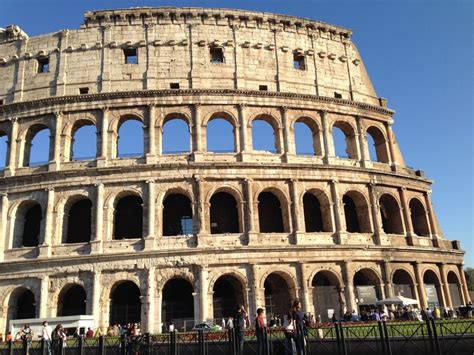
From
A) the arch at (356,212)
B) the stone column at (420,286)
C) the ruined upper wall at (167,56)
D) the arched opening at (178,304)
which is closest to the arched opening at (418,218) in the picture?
the stone column at (420,286)

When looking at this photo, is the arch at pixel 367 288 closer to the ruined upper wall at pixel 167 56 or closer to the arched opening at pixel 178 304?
the arched opening at pixel 178 304

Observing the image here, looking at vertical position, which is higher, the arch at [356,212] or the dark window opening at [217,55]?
the dark window opening at [217,55]

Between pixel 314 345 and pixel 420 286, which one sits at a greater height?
pixel 420 286

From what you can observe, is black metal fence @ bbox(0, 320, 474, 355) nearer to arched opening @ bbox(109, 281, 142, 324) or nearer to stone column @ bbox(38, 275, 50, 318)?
stone column @ bbox(38, 275, 50, 318)

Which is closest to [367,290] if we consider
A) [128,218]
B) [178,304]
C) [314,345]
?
[178,304]

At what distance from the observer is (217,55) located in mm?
25766

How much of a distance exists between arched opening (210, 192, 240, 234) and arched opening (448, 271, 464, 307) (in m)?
13.4

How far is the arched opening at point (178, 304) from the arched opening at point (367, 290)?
8.48 meters

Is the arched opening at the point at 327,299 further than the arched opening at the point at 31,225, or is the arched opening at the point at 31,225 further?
the arched opening at the point at 31,225

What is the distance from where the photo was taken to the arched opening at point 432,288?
2417 centimetres

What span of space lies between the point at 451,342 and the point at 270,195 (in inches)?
560

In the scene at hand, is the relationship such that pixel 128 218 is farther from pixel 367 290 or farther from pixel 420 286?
pixel 420 286

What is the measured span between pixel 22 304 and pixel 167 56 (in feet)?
50.2

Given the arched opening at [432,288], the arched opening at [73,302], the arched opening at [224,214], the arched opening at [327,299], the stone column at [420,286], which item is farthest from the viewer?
the arched opening at [432,288]
